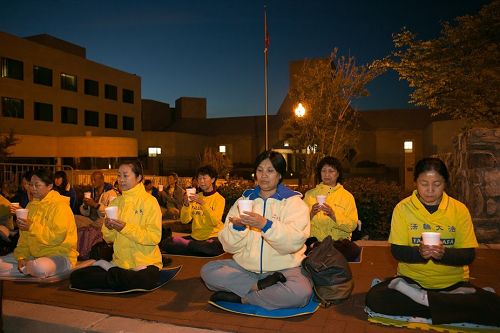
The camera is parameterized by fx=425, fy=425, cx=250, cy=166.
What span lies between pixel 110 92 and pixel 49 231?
38.4 m

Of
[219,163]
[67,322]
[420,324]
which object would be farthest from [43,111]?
[420,324]

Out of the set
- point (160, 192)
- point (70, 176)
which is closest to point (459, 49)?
point (160, 192)

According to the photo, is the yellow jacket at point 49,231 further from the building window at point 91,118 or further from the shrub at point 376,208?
the building window at point 91,118

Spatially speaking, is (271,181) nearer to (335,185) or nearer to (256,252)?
(256,252)

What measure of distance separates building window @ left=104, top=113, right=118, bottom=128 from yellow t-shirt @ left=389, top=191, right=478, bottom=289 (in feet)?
131

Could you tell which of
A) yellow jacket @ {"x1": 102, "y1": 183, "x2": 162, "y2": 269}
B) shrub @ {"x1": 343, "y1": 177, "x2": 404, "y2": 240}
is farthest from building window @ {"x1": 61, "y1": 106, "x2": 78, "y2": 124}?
yellow jacket @ {"x1": 102, "y1": 183, "x2": 162, "y2": 269}

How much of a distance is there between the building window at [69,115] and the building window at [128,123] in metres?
6.23

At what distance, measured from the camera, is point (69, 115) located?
36844 millimetres

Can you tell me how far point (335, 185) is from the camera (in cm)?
690

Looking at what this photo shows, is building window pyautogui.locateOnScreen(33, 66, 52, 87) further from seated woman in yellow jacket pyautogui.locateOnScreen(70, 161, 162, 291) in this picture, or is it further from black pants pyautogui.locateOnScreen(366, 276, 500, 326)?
black pants pyautogui.locateOnScreen(366, 276, 500, 326)

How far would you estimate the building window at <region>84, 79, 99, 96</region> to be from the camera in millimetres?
39000

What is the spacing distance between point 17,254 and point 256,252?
3.51 meters

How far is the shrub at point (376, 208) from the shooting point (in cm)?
903

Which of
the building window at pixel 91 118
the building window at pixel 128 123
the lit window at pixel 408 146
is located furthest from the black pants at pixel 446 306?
the building window at pixel 128 123
